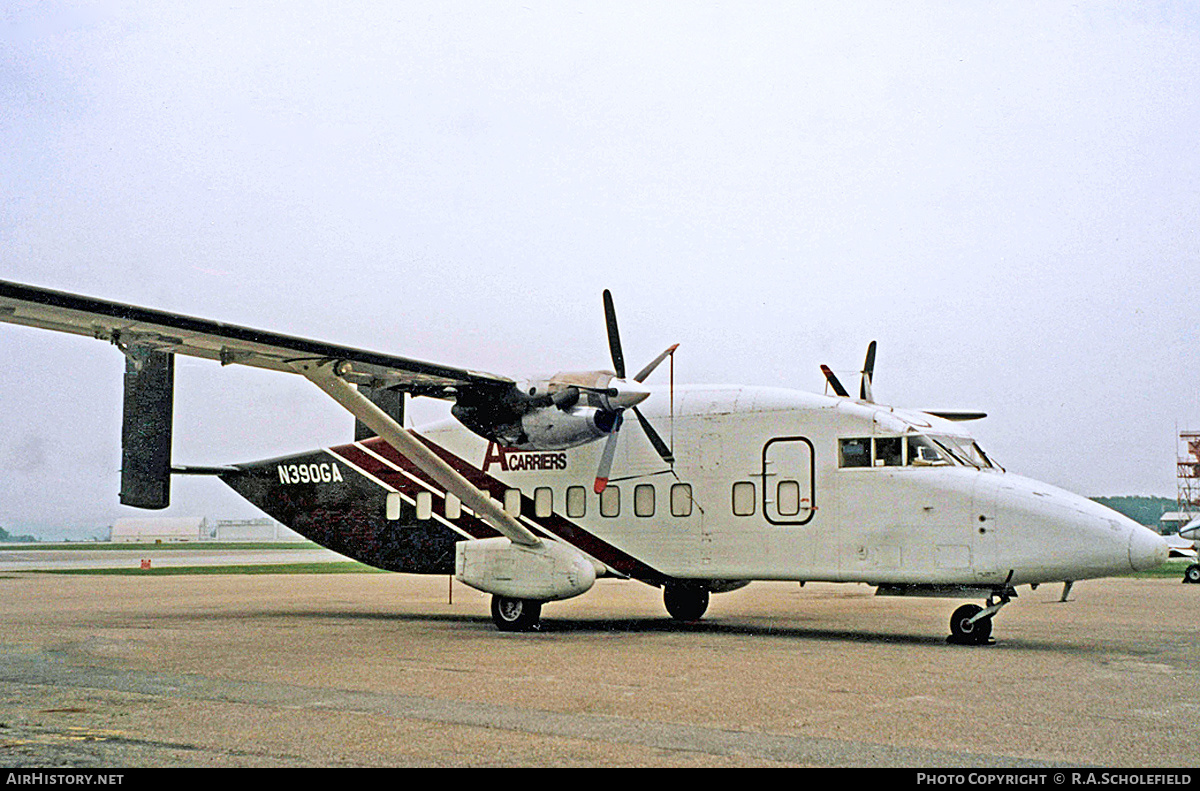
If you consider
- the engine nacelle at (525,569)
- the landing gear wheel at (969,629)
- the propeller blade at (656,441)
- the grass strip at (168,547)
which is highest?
the propeller blade at (656,441)

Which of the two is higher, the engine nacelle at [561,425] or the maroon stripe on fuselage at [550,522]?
the engine nacelle at [561,425]

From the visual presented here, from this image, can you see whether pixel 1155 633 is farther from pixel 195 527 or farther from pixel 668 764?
pixel 195 527

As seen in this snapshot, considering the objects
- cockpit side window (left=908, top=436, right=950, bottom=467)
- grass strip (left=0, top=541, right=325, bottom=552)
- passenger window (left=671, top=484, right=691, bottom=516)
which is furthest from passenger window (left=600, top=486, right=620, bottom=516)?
grass strip (left=0, top=541, right=325, bottom=552)

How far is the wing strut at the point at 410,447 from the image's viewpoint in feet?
51.8

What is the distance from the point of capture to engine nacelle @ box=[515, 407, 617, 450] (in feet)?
54.9

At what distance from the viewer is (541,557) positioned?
17.5m

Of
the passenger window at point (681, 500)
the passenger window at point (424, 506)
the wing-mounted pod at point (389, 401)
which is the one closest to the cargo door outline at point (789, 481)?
the passenger window at point (681, 500)

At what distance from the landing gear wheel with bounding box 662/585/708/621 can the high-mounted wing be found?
505cm

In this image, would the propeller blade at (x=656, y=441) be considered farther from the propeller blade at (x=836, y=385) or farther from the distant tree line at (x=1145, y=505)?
the distant tree line at (x=1145, y=505)

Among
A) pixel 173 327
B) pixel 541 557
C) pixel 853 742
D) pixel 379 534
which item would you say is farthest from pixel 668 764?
pixel 379 534

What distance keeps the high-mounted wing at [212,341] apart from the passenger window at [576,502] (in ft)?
8.62

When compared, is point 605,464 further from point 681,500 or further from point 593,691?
point 593,691

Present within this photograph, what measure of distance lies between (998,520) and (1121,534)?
1533 millimetres

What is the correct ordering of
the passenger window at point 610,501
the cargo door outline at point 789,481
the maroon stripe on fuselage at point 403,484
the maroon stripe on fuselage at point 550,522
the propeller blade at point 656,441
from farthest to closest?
the maroon stripe on fuselage at point 403,484, the passenger window at point 610,501, the maroon stripe on fuselage at point 550,522, the propeller blade at point 656,441, the cargo door outline at point 789,481
